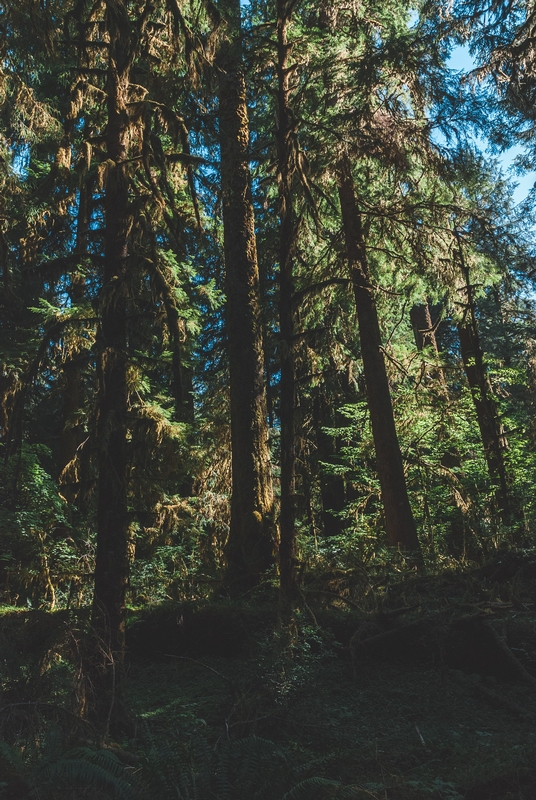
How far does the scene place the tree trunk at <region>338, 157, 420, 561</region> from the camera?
10203 mm

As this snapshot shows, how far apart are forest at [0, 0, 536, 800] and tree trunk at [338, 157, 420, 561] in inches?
1.8

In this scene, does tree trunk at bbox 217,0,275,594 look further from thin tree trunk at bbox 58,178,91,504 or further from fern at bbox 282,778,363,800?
fern at bbox 282,778,363,800

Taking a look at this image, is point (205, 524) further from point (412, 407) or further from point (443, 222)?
point (443, 222)

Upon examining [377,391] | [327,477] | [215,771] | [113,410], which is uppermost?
[327,477]

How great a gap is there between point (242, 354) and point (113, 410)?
13.4ft

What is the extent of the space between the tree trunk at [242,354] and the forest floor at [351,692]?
3.88 feet

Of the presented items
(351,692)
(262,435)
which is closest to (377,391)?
(262,435)

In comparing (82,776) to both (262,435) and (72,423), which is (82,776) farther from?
(72,423)

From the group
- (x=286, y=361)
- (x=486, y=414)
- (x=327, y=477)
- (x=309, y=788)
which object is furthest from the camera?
(x=327, y=477)

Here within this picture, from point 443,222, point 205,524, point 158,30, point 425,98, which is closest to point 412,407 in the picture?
point 443,222

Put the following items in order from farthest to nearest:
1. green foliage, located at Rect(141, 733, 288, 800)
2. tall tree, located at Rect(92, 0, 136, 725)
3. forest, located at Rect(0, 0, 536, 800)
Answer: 1. tall tree, located at Rect(92, 0, 136, 725)
2. forest, located at Rect(0, 0, 536, 800)
3. green foliage, located at Rect(141, 733, 288, 800)

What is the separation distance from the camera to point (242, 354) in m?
9.99

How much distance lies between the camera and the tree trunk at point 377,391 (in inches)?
402

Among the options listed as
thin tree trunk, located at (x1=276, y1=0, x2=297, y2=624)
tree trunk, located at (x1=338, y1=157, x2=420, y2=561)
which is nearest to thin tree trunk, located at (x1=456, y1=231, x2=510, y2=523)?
tree trunk, located at (x1=338, y1=157, x2=420, y2=561)
